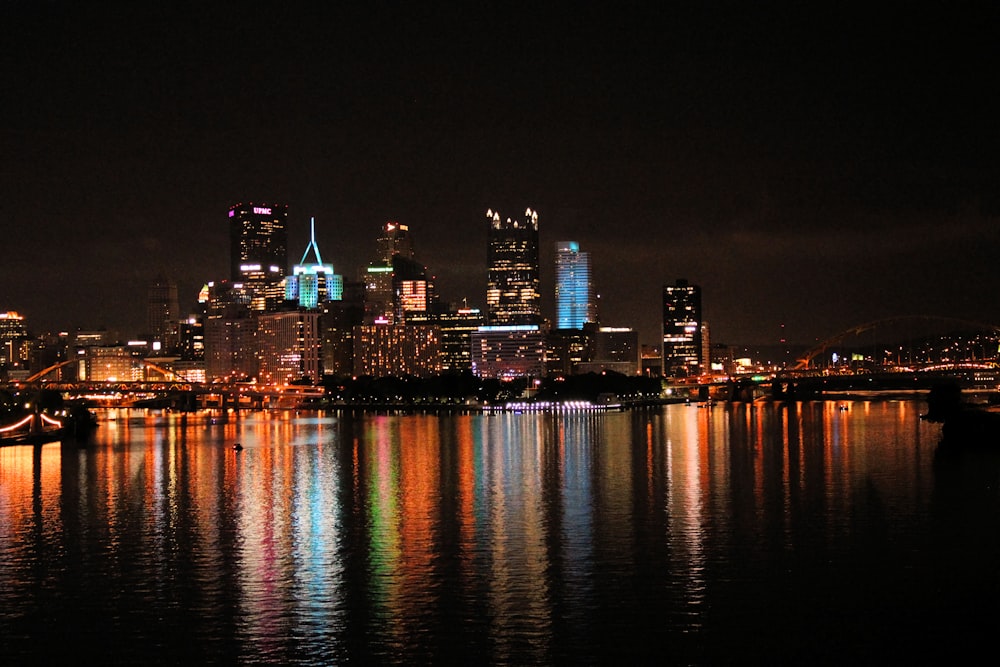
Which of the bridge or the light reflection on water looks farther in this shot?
the bridge

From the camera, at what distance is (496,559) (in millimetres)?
25578

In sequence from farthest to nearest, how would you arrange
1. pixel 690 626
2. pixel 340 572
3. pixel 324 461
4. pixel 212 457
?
pixel 212 457, pixel 324 461, pixel 340 572, pixel 690 626

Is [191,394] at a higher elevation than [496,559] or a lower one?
higher

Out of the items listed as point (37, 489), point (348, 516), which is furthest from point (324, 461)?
point (348, 516)

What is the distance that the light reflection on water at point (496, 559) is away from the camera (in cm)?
1922

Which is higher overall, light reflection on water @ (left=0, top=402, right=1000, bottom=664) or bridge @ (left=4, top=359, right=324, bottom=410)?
bridge @ (left=4, top=359, right=324, bottom=410)

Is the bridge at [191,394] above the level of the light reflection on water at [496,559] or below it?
above

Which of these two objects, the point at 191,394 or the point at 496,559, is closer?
the point at 496,559

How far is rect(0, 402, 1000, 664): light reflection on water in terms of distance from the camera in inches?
757

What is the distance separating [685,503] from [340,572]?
13328 mm

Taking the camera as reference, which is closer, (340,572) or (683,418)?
(340,572)

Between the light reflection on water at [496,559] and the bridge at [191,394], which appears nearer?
the light reflection on water at [496,559]

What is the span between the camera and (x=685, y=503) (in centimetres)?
3438

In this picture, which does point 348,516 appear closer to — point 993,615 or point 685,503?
point 685,503
